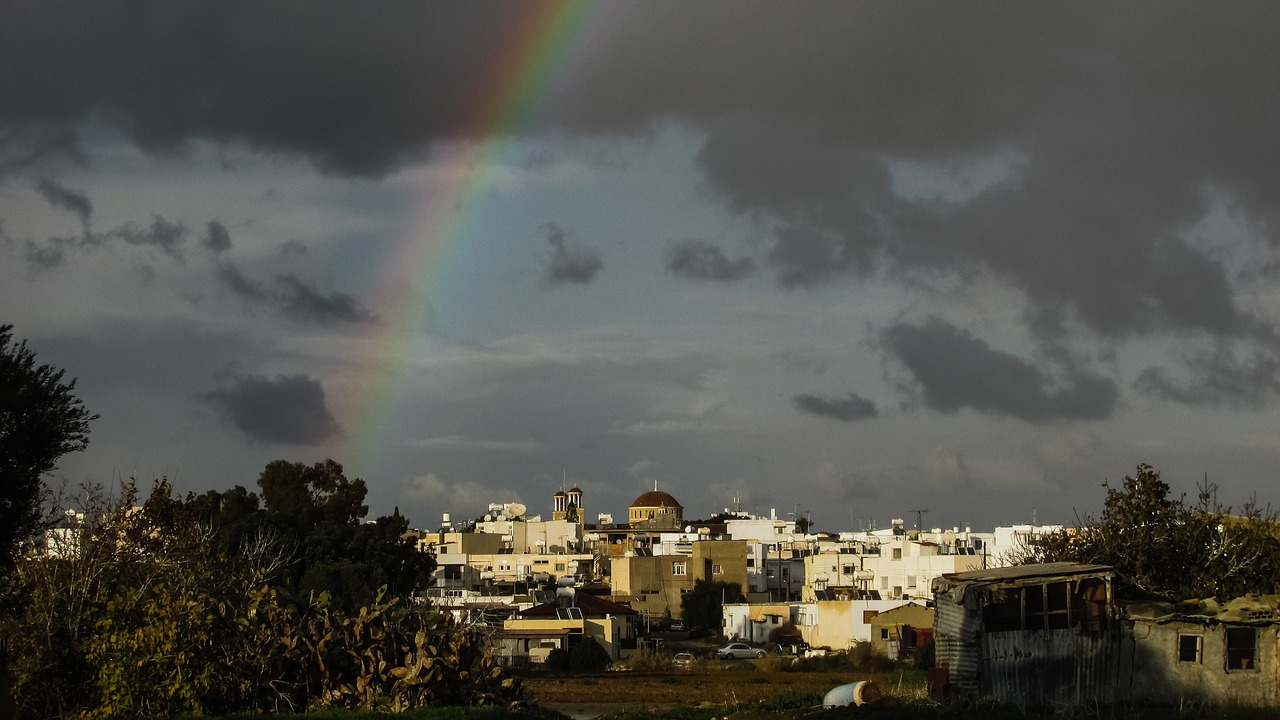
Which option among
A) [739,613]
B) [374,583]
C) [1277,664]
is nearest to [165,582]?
[1277,664]

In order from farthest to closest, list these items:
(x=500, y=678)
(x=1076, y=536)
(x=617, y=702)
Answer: (x=617, y=702)
(x=1076, y=536)
(x=500, y=678)

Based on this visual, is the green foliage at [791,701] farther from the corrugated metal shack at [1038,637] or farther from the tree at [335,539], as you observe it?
the tree at [335,539]

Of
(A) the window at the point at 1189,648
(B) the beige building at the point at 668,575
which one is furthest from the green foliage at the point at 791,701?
(B) the beige building at the point at 668,575

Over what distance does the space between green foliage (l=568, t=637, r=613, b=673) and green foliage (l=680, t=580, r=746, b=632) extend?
140 feet

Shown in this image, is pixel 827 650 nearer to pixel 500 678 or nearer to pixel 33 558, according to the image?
pixel 500 678

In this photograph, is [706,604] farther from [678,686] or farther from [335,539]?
[678,686]

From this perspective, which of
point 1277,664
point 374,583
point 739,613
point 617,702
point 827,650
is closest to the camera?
point 1277,664

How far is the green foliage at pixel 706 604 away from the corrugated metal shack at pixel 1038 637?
80422mm

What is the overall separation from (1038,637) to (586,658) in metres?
40.6

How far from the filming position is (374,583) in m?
76.0

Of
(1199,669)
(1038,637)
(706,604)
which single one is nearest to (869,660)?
(1038,637)

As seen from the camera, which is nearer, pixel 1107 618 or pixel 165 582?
pixel 165 582

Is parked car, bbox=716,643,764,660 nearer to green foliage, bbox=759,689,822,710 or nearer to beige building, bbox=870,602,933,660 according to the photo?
beige building, bbox=870,602,933,660

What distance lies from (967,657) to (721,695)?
1730cm
